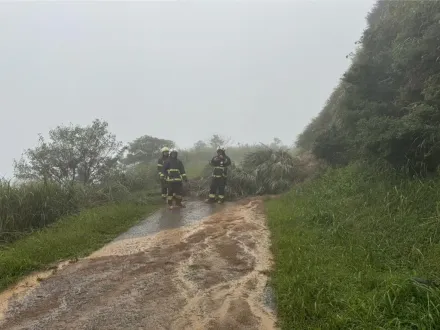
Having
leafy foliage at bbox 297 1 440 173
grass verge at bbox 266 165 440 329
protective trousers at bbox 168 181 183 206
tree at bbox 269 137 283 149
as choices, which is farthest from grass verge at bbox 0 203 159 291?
tree at bbox 269 137 283 149

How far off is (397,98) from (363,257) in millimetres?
5840

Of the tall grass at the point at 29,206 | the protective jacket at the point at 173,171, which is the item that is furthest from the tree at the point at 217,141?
the tall grass at the point at 29,206

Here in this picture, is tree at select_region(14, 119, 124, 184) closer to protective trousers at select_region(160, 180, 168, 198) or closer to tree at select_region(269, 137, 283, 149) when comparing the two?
protective trousers at select_region(160, 180, 168, 198)

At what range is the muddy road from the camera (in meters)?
4.92

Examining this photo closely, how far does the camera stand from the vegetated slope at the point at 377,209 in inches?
174

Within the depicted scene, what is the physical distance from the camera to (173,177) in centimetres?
1280

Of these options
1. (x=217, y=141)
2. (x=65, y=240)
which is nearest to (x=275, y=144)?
(x=217, y=141)

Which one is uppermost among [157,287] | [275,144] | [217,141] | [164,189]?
[217,141]

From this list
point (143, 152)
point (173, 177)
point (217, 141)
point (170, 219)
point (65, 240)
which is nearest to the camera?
point (65, 240)

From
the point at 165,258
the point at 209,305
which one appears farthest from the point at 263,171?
the point at 209,305

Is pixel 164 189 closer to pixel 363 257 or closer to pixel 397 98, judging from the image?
pixel 397 98

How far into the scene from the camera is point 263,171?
15117 mm

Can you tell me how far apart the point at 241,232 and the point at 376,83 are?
6056 millimetres

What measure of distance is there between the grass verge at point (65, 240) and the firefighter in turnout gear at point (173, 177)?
4.47ft
